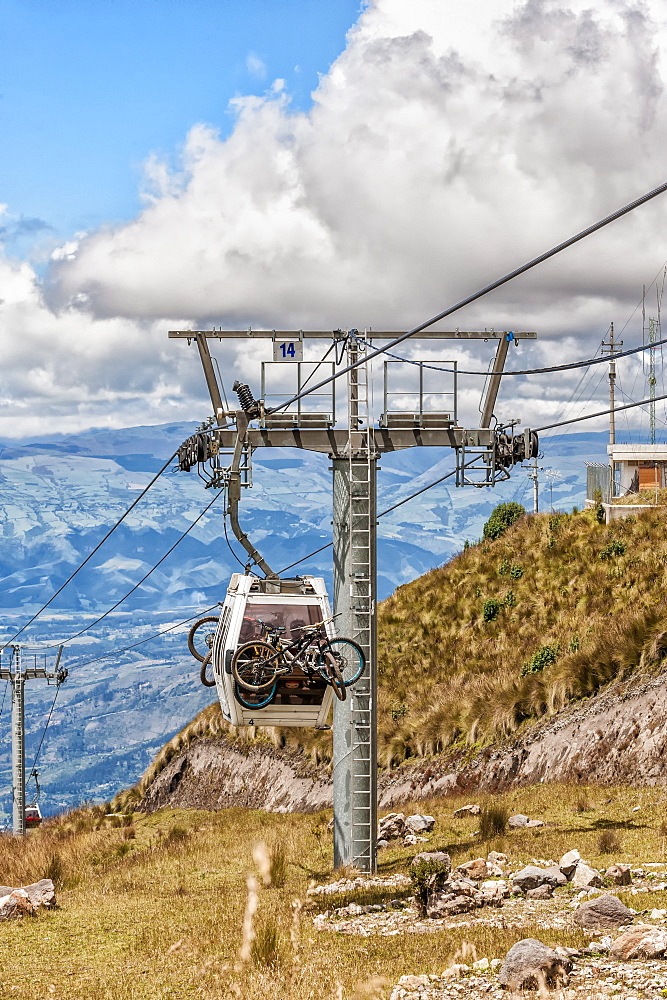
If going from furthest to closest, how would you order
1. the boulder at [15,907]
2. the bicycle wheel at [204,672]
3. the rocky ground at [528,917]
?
1. the bicycle wheel at [204,672]
2. the boulder at [15,907]
3. the rocky ground at [528,917]

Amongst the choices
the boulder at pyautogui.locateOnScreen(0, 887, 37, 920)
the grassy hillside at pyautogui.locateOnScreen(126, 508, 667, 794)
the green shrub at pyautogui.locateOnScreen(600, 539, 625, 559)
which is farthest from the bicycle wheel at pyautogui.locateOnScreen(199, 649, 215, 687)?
the green shrub at pyautogui.locateOnScreen(600, 539, 625, 559)

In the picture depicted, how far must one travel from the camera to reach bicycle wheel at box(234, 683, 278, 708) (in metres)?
15.9

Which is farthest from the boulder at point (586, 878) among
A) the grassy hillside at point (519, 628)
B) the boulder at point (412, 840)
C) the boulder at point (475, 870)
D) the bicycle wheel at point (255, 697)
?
the grassy hillside at point (519, 628)

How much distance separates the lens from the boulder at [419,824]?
22705mm

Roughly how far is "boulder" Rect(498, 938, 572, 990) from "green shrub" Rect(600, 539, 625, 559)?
93.8 feet

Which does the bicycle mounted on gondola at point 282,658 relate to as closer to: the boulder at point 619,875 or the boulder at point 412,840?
the boulder at point 619,875

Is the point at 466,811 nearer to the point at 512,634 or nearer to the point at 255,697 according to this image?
the point at 255,697

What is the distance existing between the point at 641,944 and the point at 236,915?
6.83 meters

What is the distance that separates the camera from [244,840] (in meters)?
25.8

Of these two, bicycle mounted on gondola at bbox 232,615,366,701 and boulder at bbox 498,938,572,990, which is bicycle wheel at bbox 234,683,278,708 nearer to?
bicycle mounted on gondola at bbox 232,615,366,701

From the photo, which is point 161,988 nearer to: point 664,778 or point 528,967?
point 528,967

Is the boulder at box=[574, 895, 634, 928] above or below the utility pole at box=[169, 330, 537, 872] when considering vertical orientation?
below

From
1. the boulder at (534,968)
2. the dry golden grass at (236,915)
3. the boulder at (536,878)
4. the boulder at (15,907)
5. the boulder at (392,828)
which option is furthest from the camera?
the boulder at (392,828)

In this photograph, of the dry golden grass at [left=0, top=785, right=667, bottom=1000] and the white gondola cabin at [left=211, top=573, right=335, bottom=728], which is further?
the white gondola cabin at [left=211, top=573, right=335, bottom=728]
